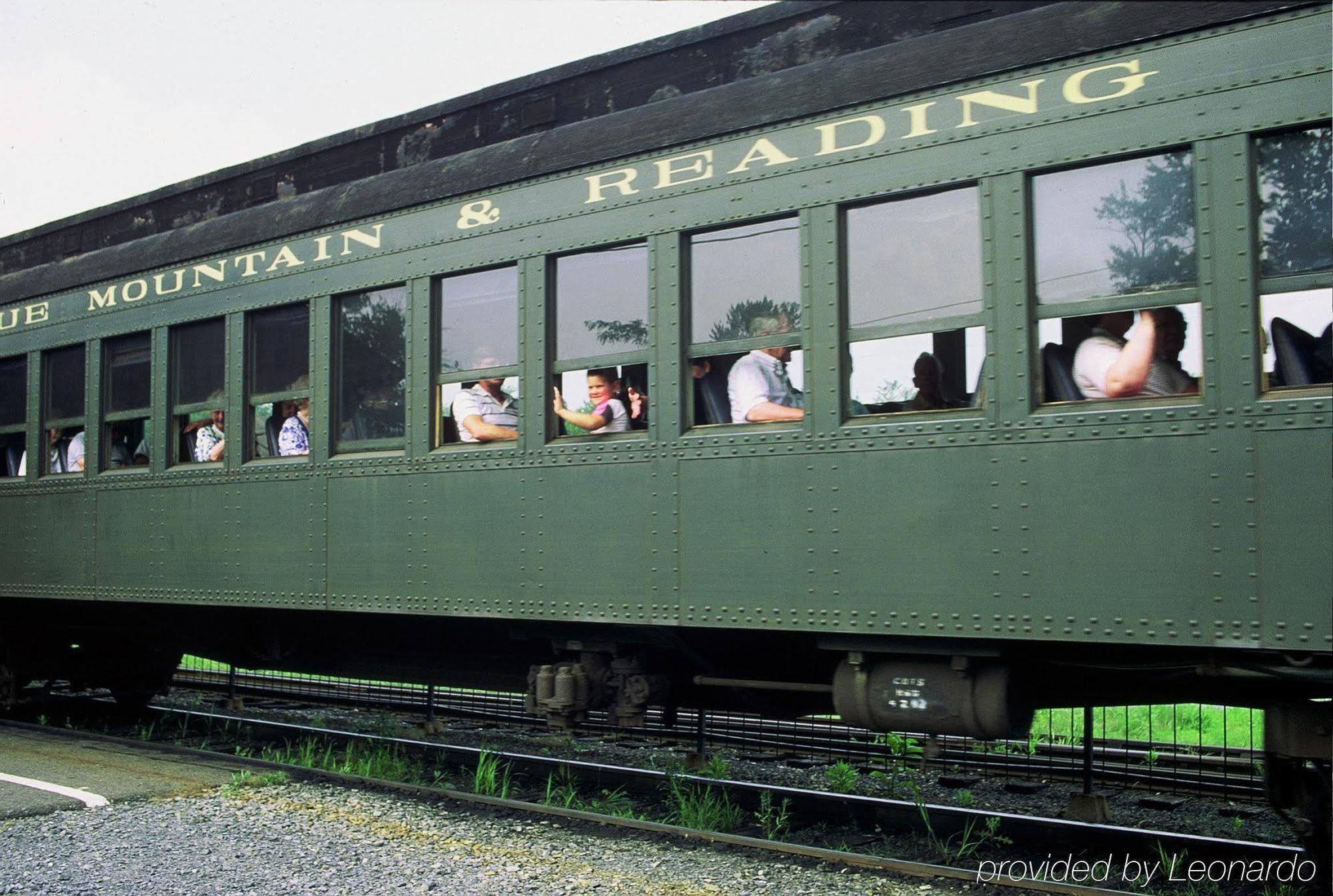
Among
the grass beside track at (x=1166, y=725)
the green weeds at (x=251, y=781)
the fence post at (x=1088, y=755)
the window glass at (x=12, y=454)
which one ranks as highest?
the window glass at (x=12, y=454)

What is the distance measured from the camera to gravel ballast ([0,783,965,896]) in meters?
4.80

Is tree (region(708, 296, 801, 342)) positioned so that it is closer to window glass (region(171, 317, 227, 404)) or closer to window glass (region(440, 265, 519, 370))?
window glass (region(440, 265, 519, 370))

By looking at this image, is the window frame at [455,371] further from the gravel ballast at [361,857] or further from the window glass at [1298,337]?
the window glass at [1298,337]

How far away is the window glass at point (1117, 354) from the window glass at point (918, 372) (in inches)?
10.4

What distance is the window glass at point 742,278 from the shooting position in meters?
5.05

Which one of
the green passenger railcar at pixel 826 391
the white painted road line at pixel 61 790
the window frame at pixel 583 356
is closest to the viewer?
the green passenger railcar at pixel 826 391

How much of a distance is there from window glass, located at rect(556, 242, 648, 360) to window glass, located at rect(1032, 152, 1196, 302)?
1.74 meters

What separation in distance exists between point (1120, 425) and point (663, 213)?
7.04 feet

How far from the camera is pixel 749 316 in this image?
516 centimetres

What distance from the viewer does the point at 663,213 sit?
536 centimetres

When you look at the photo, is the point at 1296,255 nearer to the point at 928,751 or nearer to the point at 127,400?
the point at 928,751

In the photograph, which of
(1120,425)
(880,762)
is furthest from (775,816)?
(1120,425)

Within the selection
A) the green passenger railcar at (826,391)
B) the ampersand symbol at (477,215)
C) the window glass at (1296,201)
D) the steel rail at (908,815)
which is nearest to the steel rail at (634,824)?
the steel rail at (908,815)

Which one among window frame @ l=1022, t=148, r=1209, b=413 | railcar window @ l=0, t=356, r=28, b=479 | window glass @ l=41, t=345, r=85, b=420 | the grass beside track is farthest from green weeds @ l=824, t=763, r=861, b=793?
railcar window @ l=0, t=356, r=28, b=479
